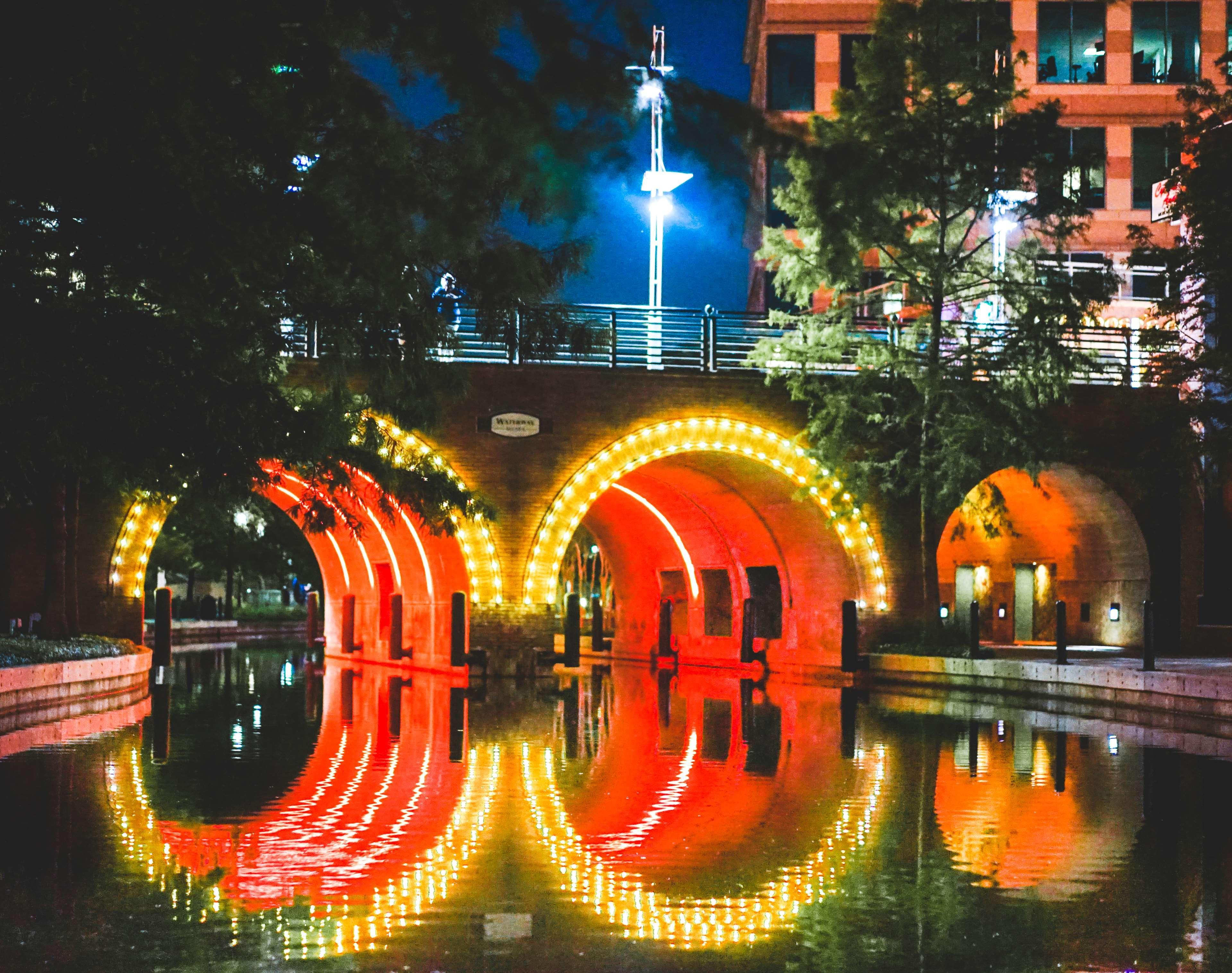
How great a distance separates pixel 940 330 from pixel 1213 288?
4.59 meters

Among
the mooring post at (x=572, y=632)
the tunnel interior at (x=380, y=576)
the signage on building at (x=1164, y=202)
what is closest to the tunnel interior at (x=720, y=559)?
the mooring post at (x=572, y=632)

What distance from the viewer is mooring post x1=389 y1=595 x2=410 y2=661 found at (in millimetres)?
30719

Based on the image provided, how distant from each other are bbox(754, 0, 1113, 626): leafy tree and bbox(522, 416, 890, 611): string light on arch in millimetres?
750

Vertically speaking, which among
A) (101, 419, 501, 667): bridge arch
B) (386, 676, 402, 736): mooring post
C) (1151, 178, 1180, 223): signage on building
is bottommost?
(386, 676, 402, 736): mooring post

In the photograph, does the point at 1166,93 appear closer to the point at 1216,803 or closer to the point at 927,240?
the point at 927,240

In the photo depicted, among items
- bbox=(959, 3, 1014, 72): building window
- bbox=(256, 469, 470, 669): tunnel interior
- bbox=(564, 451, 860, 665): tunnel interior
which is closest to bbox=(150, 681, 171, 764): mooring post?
bbox=(256, 469, 470, 669): tunnel interior

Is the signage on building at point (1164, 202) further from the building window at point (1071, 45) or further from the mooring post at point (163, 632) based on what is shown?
the mooring post at point (163, 632)

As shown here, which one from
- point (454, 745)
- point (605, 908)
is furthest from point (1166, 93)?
point (605, 908)

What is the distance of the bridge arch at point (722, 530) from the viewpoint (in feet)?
89.2

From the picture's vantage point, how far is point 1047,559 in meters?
32.8

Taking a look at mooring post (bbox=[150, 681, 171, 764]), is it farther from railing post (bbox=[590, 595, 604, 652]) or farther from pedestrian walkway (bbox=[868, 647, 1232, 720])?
railing post (bbox=[590, 595, 604, 652])

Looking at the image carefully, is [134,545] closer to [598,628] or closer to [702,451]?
[702,451]

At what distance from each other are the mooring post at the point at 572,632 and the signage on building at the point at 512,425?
338 cm

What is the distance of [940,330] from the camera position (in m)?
25.9
